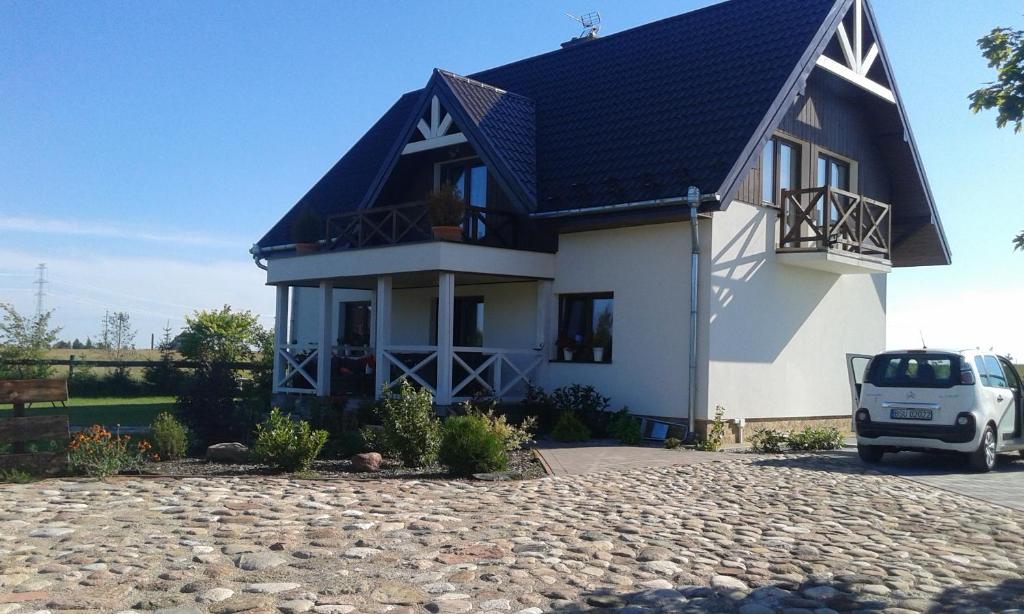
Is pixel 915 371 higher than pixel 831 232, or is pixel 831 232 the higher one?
pixel 831 232

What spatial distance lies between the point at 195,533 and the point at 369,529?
1.35 m

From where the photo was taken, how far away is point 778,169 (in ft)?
57.6

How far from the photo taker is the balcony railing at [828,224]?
16859 mm

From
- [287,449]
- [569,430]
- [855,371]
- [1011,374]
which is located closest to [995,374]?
[1011,374]

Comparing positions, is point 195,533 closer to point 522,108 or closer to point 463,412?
point 463,412

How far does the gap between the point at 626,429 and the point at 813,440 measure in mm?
3015

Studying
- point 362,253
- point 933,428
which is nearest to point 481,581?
point 933,428

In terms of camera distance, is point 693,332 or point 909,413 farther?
point 693,332

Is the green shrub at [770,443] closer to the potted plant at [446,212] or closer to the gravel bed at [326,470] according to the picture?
the gravel bed at [326,470]

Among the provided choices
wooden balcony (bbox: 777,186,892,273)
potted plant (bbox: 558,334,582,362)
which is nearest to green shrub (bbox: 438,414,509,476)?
potted plant (bbox: 558,334,582,362)

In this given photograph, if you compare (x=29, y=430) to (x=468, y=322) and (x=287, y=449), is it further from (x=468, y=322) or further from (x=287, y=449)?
A: (x=468, y=322)

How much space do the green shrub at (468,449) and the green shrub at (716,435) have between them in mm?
4845

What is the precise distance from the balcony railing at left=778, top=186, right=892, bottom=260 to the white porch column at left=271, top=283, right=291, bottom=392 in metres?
10.3

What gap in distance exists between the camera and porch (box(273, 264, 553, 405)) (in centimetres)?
1638
